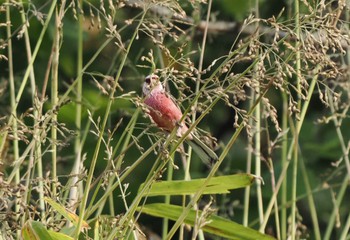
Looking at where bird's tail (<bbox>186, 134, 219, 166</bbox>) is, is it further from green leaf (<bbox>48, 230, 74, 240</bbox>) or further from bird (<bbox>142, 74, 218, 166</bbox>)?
green leaf (<bbox>48, 230, 74, 240</bbox>)

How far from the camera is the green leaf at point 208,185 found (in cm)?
191

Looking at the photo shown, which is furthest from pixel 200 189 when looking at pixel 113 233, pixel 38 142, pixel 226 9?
pixel 226 9

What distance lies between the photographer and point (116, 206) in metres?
4.23

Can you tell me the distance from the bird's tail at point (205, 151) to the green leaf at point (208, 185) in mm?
58

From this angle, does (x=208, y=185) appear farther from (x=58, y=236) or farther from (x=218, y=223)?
(x=58, y=236)

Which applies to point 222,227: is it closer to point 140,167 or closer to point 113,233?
point 113,233

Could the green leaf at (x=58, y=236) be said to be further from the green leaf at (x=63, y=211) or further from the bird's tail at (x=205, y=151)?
the bird's tail at (x=205, y=151)

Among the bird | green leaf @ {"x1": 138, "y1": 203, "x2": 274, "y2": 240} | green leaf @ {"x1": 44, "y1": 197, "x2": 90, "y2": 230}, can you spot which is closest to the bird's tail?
the bird

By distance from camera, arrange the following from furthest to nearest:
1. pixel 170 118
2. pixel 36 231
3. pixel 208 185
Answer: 1. pixel 170 118
2. pixel 208 185
3. pixel 36 231

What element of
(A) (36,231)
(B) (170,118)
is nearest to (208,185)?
(B) (170,118)

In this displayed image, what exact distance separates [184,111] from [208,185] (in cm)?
17

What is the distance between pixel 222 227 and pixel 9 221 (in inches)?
17.4

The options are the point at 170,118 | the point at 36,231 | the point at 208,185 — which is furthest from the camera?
the point at 170,118

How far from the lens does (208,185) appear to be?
194 cm
